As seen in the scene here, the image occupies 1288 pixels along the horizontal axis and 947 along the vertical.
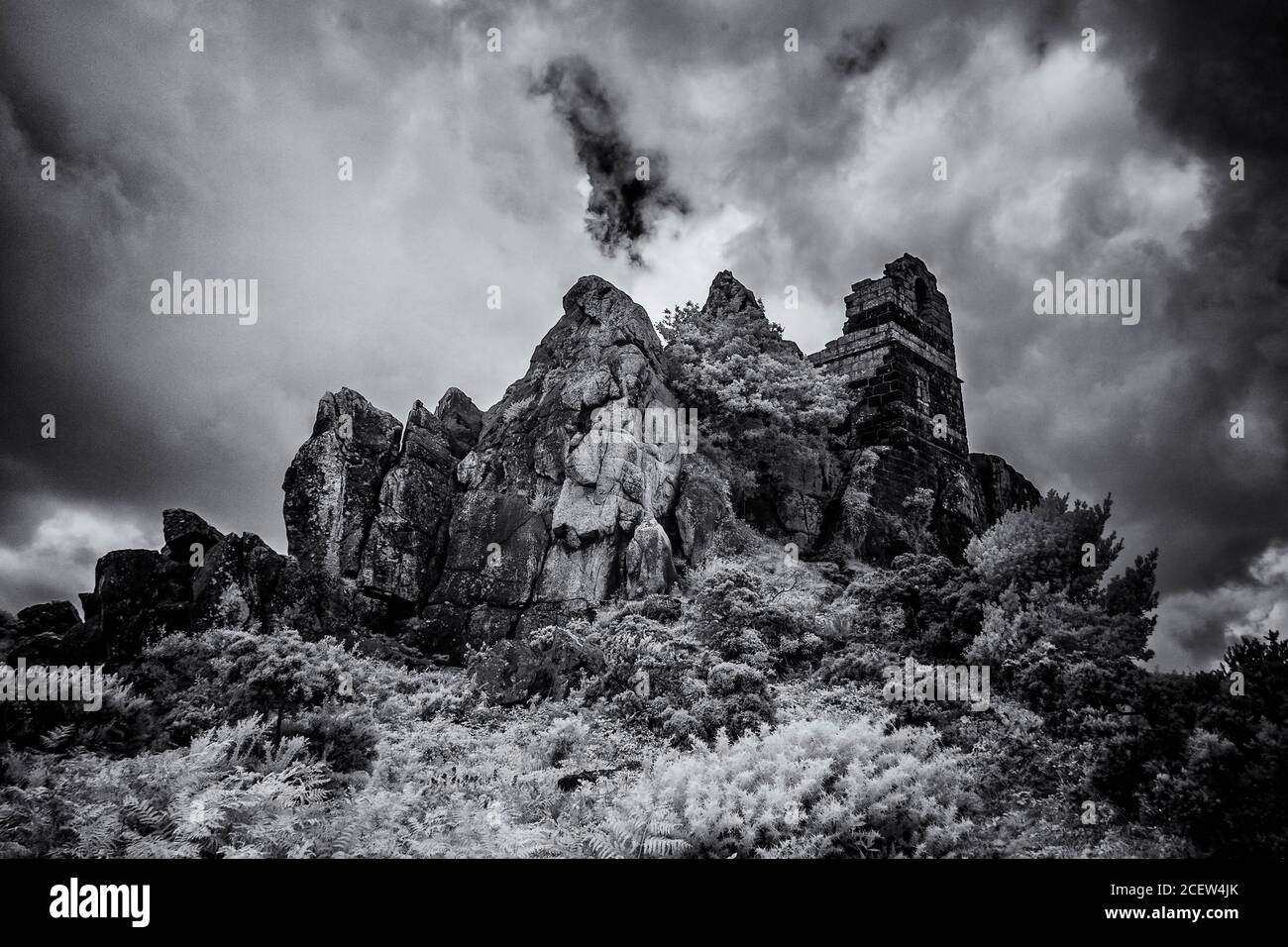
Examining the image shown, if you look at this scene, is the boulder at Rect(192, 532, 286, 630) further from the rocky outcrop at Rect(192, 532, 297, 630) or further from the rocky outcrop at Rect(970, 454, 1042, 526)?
the rocky outcrop at Rect(970, 454, 1042, 526)

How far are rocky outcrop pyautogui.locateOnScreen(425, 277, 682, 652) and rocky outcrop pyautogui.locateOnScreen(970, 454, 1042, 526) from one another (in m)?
16.7

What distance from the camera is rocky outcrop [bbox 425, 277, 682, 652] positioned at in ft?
60.4

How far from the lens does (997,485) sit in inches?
1187

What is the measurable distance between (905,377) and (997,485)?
8331 millimetres

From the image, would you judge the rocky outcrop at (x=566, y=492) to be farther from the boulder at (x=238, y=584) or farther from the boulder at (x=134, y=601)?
the boulder at (x=134, y=601)

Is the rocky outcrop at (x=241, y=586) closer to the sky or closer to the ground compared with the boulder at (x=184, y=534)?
closer to the ground

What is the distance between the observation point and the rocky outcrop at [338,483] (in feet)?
63.4

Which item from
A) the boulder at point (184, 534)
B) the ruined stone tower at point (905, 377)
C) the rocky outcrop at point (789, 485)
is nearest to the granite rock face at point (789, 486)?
the rocky outcrop at point (789, 485)

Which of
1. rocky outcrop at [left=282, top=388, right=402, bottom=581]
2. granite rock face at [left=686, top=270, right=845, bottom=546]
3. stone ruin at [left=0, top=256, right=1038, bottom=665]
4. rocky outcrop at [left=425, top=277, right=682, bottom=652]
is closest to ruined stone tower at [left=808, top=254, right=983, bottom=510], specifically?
stone ruin at [left=0, top=256, right=1038, bottom=665]

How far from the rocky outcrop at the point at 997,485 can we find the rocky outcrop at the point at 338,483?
25.0 metres

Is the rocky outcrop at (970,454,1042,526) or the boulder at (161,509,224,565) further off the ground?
the rocky outcrop at (970,454,1042,526)
